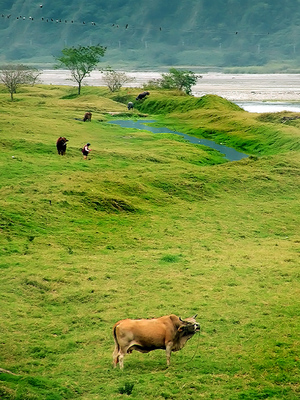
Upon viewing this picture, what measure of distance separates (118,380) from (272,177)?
2578 centimetres

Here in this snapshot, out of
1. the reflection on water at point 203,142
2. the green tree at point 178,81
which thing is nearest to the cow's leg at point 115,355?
the reflection on water at point 203,142

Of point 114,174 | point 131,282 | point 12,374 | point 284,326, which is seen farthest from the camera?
point 114,174

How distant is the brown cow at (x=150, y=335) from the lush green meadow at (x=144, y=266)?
0.60m

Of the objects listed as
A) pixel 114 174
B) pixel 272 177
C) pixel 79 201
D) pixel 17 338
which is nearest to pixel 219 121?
pixel 272 177

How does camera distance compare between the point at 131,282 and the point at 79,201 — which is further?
the point at 79,201

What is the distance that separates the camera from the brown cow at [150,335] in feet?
40.4

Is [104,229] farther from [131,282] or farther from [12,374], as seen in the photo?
[12,374]

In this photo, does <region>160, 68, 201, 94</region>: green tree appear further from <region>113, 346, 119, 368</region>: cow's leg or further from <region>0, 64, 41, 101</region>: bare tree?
<region>113, 346, 119, 368</region>: cow's leg

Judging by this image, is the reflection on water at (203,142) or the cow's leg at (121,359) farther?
the reflection on water at (203,142)

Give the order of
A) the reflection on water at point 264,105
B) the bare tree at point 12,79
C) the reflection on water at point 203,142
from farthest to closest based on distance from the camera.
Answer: the reflection on water at point 264,105
the bare tree at point 12,79
the reflection on water at point 203,142

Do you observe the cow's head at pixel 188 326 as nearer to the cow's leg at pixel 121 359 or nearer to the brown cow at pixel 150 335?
the brown cow at pixel 150 335

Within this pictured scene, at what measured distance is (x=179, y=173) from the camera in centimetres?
3484

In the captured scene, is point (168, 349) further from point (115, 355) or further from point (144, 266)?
point (144, 266)

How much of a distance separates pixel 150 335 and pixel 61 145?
83.3ft
